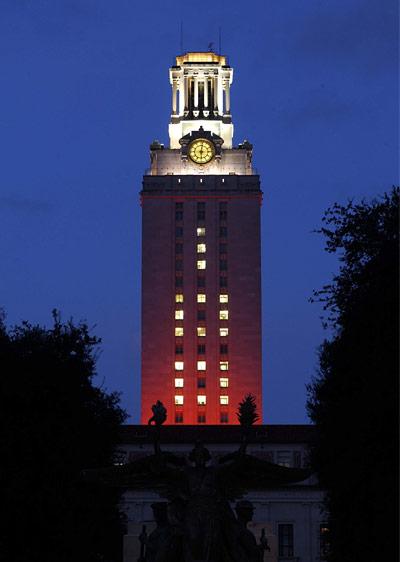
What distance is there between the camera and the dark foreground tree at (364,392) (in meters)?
51.3

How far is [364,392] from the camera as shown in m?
52.9

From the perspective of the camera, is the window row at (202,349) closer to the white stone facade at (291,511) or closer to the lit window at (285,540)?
the white stone facade at (291,511)

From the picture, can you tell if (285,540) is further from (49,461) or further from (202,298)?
(49,461)

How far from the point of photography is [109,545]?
73875mm

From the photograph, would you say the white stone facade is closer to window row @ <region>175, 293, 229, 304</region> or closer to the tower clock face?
window row @ <region>175, 293, 229, 304</region>

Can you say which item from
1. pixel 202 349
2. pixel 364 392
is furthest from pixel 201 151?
pixel 364 392

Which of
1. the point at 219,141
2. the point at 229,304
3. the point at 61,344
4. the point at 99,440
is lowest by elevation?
the point at 99,440

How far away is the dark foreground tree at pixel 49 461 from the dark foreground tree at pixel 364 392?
35.4 ft

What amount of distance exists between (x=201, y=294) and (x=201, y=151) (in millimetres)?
21528

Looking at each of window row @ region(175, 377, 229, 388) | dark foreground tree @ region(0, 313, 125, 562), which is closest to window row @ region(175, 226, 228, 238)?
window row @ region(175, 377, 229, 388)

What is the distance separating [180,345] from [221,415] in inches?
403

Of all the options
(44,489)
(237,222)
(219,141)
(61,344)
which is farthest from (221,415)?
(44,489)

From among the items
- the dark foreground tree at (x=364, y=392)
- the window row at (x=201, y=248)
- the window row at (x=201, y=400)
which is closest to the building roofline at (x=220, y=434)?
the window row at (x=201, y=400)

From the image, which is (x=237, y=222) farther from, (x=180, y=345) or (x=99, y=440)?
(x=99, y=440)
